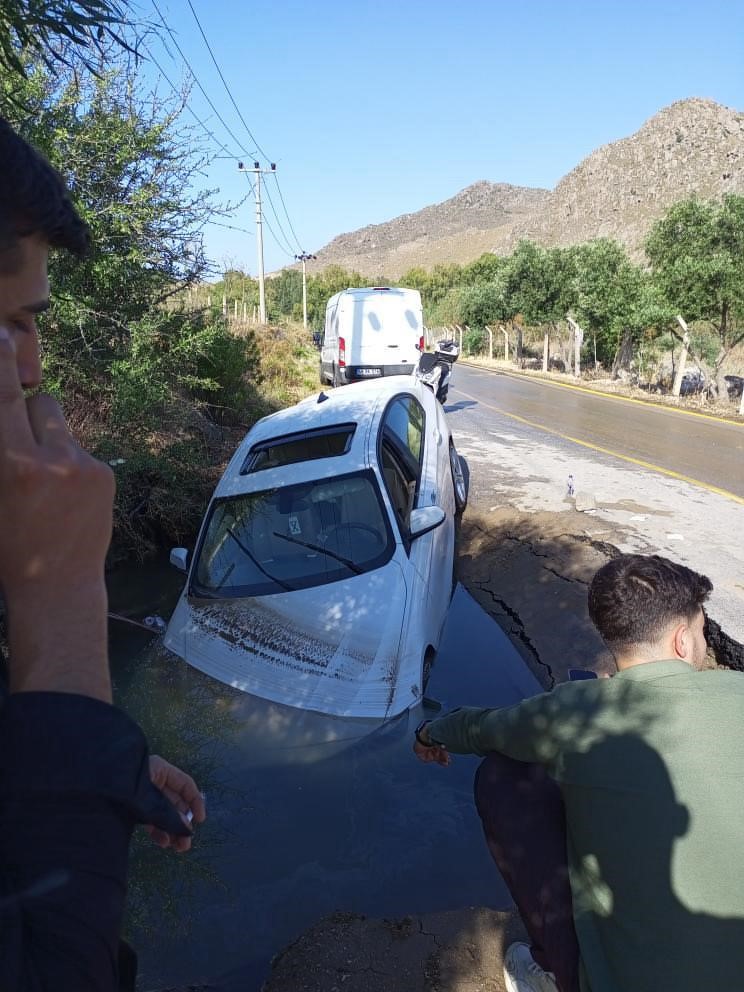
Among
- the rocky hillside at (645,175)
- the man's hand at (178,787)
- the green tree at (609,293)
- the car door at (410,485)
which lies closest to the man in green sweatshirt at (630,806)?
the man's hand at (178,787)

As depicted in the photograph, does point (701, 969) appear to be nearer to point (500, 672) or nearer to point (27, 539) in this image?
point (27, 539)

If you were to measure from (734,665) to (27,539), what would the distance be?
197 inches

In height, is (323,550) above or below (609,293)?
below

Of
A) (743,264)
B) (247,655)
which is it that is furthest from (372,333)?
(247,655)

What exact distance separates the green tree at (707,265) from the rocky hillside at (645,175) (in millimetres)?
62599

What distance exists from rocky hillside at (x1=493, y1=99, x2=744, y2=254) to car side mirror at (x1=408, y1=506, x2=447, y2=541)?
83.5 m

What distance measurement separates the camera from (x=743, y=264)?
68.7ft

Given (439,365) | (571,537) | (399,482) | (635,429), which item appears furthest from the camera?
(439,365)

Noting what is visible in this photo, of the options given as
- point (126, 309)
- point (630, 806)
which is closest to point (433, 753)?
point (630, 806)

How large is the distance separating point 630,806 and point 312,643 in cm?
263

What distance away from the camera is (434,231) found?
171 metres

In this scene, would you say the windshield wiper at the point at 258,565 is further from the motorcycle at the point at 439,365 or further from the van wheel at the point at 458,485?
the motorcycle at the point at 439,365

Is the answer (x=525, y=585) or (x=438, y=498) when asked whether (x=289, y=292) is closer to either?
(x=525, y=585)

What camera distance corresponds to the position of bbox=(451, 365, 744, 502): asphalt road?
1071 cm
